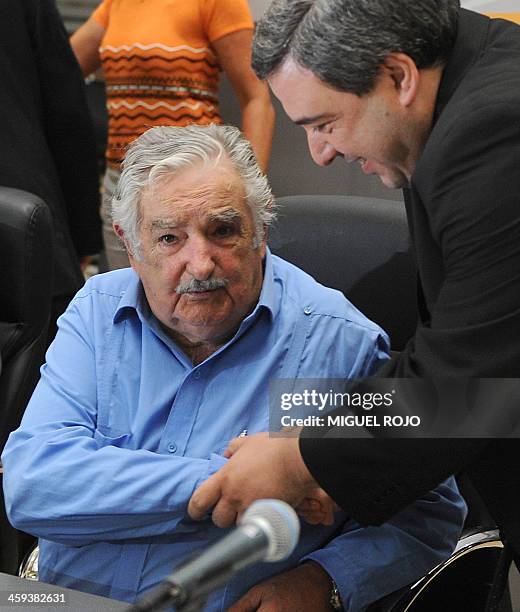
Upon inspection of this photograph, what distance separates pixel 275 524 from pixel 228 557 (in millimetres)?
64

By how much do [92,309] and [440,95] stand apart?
0.74 metres

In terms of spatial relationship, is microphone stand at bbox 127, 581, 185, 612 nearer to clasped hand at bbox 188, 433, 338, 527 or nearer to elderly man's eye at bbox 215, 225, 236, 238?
clasped hand at bbox 188, 433, 338, 527

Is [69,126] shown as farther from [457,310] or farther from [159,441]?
[457,310]

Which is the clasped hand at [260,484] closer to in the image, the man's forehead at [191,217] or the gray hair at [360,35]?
the man's forehead at [191,217]

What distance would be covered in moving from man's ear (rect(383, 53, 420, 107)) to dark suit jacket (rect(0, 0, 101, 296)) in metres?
1.40

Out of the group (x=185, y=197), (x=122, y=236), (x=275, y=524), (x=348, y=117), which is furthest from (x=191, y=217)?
(x=275, y=524)

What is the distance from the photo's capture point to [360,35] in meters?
1.29

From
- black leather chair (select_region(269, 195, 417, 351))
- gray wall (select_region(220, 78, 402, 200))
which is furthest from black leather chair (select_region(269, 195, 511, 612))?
gray wall (select_region(220, 78, 402, 200))

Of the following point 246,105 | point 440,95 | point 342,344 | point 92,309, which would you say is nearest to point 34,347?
point 92,309

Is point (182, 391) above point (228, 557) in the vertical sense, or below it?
below

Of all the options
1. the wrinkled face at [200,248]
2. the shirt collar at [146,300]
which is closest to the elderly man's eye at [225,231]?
the wrinkled face at [200,248]

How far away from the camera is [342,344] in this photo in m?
1.71

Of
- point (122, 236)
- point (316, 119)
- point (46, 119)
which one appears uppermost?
point (316, 119)

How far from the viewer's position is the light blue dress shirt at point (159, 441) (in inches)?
60.7
